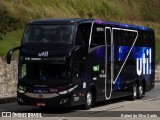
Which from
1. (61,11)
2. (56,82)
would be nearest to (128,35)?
(56,82)

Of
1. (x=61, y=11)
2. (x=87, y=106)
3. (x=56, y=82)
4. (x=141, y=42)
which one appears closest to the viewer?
(x=56, y=82)

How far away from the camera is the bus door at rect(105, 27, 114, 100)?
885 inches

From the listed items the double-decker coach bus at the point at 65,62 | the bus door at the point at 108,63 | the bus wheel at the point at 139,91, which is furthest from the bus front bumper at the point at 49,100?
the bus wheel at the point at 139,91

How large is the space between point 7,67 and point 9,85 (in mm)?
894

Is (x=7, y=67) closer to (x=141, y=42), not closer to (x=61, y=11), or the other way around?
(x=141, y=42)

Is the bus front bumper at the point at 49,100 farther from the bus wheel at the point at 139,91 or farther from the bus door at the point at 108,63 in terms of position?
the bus wheel at the point at 139,91

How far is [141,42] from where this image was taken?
1056 inches

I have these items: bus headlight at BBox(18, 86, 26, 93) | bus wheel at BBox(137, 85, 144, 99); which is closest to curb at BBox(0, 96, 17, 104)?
bus headlight at BBox(18, 86, 26, 93)

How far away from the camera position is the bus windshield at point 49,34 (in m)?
19.9

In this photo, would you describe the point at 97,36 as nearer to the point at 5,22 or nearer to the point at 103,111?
the point at 103,111

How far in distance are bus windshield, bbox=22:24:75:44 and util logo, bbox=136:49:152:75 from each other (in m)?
7.15

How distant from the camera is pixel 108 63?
894 inches

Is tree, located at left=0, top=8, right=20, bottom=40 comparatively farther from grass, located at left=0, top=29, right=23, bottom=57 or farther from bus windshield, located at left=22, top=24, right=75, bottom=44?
grass, located at left=0, top=29, right=23, bottom=57

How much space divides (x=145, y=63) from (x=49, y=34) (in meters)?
8.81
